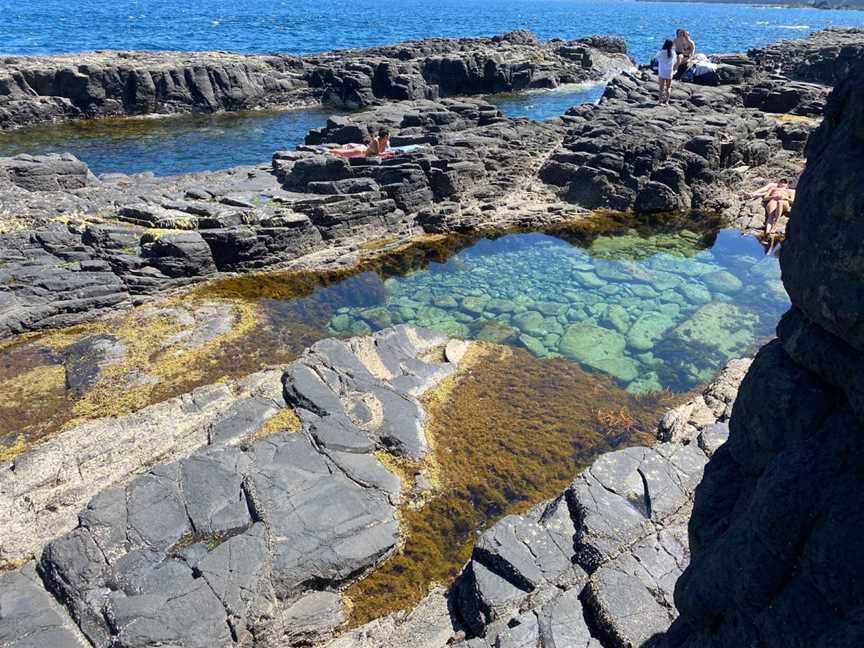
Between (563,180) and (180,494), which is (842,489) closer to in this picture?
(180,494)

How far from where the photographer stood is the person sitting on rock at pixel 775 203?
2433 centimetres

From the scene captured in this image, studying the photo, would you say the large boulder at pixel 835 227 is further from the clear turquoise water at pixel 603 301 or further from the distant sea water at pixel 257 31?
the distant sea water at pixel 257 31

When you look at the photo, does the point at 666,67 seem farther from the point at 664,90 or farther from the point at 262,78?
the point at 262,78

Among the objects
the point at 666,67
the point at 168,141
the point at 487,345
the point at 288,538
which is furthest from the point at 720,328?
the point at 168,141

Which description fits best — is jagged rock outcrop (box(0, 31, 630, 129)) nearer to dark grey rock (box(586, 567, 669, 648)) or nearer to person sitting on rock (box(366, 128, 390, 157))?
person sitting on rock (box(366, 128, 390, 157))

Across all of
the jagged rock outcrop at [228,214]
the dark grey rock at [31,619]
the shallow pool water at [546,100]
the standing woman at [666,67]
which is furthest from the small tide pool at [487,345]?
the shallow pool water at [546,100]

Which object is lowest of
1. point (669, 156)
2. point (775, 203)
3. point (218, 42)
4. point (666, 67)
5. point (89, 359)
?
point (89, 359)

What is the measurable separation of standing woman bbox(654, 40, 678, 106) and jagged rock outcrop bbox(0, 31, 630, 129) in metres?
28.1

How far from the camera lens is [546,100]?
204 feet

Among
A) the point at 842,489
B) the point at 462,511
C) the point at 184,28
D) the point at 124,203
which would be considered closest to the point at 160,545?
the point at 462,511

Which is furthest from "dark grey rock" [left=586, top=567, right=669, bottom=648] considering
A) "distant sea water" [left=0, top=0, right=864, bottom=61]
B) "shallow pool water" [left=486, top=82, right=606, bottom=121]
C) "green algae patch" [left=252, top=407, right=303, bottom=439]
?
"distant sea water" [left=0, top=0, right=864, bottom=61]

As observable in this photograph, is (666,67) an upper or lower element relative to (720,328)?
upper

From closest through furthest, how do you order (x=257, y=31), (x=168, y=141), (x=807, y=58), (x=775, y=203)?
(x=775, y=203) < (x=168, y=141) < (x=807, y=58) < (x=257, y=31)

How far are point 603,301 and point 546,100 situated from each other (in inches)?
1891
